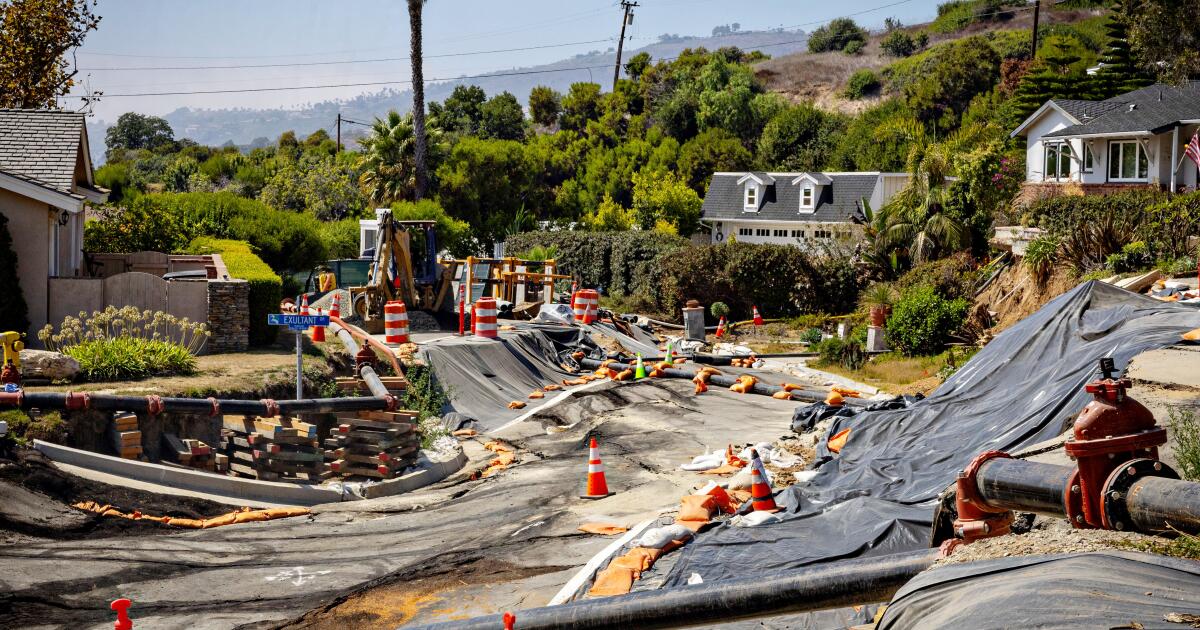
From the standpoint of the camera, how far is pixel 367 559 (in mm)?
11891

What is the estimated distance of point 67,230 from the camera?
79.3 feet

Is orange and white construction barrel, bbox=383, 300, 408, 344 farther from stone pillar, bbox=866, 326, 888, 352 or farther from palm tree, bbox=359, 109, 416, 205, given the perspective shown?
palm tree, bbox=359, 109, 416, 205

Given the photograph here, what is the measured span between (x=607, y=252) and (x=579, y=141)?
37346 mm

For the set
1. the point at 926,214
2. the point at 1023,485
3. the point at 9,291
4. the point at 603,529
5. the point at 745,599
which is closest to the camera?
the point at 745,599

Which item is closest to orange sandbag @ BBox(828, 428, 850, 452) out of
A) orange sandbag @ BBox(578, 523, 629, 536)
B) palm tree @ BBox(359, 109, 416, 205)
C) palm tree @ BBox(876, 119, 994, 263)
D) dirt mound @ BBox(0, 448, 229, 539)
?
orange sandbag @ BBox(578, 523, 629, 536)

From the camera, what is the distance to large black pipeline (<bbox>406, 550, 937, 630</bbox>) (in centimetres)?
667

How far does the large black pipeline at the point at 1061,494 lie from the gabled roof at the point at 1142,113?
35.3 metres

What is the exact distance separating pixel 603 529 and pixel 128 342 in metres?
9.66

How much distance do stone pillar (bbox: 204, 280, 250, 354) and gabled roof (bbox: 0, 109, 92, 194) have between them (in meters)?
3.60

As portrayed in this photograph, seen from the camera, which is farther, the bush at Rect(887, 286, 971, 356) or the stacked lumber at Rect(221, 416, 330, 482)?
the bush at Rect(887, 286, 971, 356)

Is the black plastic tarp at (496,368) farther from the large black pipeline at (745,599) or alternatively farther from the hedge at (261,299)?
the large black pipeline at (745,599)

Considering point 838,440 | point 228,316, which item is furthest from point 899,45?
point 838,440

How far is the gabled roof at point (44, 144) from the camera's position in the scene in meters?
22.5

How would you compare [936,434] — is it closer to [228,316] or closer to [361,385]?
[361,385]
